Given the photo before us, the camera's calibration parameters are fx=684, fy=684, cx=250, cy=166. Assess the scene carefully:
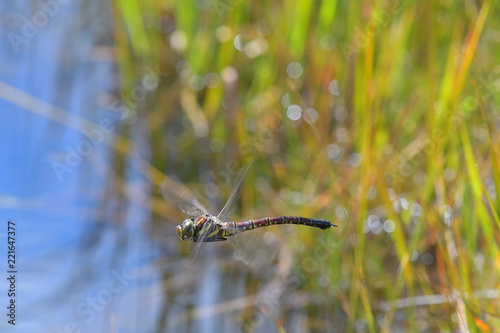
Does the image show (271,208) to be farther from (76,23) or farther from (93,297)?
(76,23)

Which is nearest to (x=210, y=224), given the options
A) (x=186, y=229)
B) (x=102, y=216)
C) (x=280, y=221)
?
(x=186, y=229)

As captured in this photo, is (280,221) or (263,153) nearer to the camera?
(280,221)

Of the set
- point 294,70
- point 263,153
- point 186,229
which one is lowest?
point 186,229

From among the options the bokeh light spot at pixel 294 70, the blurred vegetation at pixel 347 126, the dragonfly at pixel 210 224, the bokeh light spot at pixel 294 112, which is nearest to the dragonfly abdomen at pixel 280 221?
the dragonfly at pixel 210 224

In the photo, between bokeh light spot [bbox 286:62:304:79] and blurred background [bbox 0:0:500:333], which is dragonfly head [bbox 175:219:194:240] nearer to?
blurred background [bbox 0:0:500:333]

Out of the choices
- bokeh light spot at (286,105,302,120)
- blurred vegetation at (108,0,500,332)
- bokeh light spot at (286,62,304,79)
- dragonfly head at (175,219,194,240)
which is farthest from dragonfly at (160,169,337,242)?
bokeh light spot at (286,62,304,79)

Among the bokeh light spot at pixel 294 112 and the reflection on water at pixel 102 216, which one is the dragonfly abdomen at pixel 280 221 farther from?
the bokeh light spot at pixel 294 112

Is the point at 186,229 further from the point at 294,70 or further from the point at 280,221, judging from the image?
the point at 294,70
